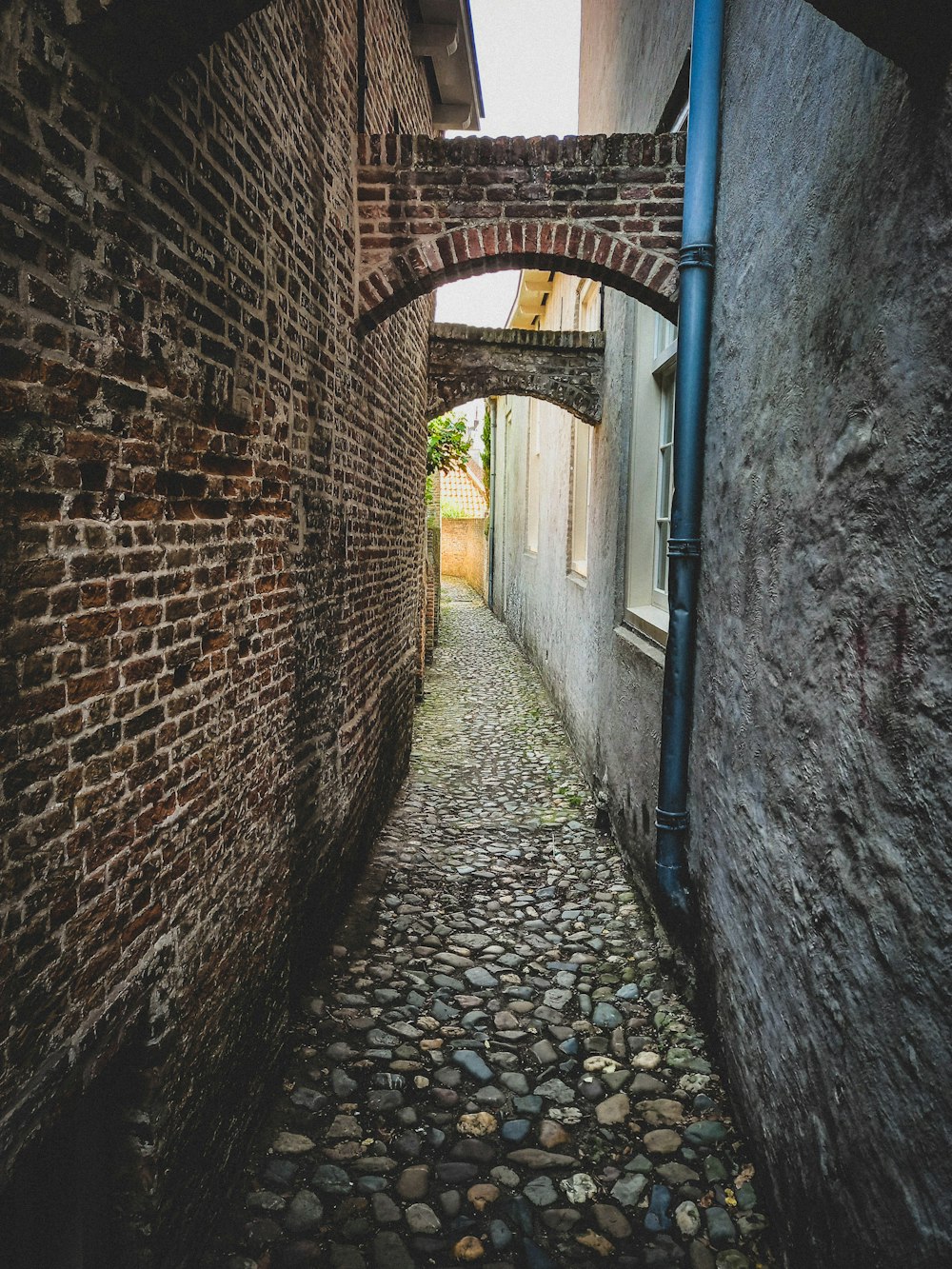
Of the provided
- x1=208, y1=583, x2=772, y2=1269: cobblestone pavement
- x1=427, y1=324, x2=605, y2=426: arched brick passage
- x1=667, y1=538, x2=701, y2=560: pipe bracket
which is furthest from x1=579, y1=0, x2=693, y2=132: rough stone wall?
x1=208, y1=583, x2=772, y2=1269: cobblestone pavement

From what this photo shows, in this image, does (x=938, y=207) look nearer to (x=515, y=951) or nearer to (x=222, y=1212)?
(x=222, y=1212)

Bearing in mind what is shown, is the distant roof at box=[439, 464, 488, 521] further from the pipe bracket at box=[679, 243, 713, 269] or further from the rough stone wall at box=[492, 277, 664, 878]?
the pipe bracket at box=[679, 243, 713, 269]

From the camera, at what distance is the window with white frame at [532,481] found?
44.8 feet

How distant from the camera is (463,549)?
31.2m

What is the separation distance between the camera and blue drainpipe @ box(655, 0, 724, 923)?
3.38 m

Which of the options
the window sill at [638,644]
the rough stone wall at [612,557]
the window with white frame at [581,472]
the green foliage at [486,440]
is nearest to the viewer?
the window sill at [638,644]

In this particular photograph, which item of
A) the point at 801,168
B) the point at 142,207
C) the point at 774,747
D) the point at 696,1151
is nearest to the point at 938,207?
the point at 801,168

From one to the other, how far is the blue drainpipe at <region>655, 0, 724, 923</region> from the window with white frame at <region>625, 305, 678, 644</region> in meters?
1.36

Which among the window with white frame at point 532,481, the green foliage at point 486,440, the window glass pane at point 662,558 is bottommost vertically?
the window glass pane at point 662,558

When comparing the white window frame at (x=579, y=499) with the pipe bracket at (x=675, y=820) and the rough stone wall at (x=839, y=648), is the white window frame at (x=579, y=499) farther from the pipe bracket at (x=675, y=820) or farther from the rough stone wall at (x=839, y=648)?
the rough stone wall at (x=839, y=648)

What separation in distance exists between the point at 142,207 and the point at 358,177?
8.71ft

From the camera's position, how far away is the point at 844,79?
6.49ft

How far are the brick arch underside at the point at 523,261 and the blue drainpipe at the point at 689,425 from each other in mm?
299

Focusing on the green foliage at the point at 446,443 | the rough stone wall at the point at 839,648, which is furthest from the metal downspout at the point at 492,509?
the rough stone wall at the point at 839,648
